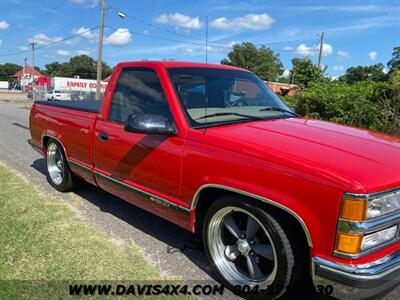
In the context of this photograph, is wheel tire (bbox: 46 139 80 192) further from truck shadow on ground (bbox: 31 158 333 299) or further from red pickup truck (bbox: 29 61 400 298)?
red pickup truck (bbox: 29 61 400 298)

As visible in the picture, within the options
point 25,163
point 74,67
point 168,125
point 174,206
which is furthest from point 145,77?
point 74,67

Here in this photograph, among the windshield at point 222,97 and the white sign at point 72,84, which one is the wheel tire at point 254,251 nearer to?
the windshield at point 222,97

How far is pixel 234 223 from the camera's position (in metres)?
3.29

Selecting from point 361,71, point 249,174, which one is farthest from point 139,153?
point 361,71

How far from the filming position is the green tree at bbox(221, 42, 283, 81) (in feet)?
263

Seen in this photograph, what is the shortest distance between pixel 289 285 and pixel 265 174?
83 cm

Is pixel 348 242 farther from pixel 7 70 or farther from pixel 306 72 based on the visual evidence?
pixel 7 70

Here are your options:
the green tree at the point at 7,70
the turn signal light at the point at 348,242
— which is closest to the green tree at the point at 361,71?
the turn signal light at the point at 348,242

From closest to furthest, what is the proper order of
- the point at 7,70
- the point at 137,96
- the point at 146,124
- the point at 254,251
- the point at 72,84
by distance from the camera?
the point at 254,251 < the point at 146,124 < the point at 137,96 < the point at 72,84 < the point at 7,70

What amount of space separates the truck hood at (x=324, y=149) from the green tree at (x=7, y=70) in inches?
5567

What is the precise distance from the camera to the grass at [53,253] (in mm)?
3350

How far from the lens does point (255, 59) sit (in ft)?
268

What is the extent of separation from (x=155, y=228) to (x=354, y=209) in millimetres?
2618

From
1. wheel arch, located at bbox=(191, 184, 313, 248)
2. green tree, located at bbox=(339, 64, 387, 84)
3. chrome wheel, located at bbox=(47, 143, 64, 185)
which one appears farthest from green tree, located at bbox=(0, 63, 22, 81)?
wheel arch, located at bbox=(191, 184, 313, 248)
